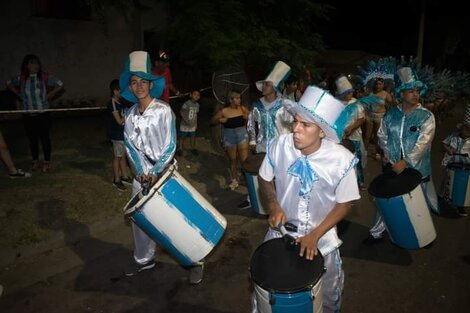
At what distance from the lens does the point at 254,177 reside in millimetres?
5297

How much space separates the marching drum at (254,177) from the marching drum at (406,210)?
4.73ft

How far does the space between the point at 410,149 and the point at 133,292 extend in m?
3.42

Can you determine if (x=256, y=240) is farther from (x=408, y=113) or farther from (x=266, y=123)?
(x=408, y=113)

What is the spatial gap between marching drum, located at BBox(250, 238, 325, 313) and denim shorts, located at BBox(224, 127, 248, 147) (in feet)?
13.2

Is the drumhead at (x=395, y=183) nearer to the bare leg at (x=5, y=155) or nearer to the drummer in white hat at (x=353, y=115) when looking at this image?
the drummer in white hat at (x=353, y=115)

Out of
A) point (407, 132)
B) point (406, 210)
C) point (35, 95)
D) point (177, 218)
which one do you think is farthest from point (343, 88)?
point (35, 95)

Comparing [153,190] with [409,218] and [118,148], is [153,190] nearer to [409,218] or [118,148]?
[409,218]

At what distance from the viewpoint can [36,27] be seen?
39.6 feet


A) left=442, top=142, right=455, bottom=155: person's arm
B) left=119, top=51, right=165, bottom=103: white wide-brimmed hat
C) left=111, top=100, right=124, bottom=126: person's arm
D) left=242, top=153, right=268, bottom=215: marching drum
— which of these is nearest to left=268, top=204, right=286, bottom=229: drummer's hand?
left=119, top=51, right=165, bottom=103: white wide-brimmed hat

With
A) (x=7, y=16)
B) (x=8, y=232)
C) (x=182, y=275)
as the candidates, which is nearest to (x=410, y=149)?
(x=182, y=275)

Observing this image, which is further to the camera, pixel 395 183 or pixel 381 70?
pixel 381 70

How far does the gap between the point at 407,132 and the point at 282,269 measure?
9.93 ft

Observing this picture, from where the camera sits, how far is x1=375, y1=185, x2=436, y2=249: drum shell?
4238 mm

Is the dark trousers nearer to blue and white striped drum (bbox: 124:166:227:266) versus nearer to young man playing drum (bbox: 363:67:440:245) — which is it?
blue and white striped drum (bbox: 124:166:227:266)
